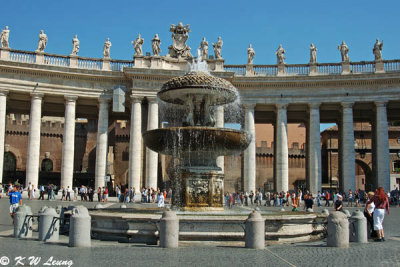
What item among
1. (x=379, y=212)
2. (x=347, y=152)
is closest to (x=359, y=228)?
(x=379, y=212)

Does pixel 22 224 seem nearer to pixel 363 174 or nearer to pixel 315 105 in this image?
pixel 315 105

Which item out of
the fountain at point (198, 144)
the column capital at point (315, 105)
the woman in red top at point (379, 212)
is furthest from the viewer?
the column capital at point (315, 105)

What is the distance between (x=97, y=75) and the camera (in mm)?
42188

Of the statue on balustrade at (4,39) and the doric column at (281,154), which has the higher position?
the statue on balustrade at (4,39)

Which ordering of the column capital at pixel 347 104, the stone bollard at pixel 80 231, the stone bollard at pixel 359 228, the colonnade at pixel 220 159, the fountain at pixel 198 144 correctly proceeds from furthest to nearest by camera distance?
1. the column capital at pixel 347 104
2. the colonnade at pixel 220 159
3. the fountain at pixel 198 144
4. the stone bollard at pixel 359 228
5. the stone bollard at pixel 80 231

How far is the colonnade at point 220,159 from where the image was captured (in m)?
40.9

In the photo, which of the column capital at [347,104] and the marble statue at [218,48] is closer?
the column capital at [347,104]

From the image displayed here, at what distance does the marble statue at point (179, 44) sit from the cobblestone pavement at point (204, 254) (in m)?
32.3

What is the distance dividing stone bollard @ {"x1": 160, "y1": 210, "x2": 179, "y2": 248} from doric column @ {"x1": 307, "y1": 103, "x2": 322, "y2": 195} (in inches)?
1222

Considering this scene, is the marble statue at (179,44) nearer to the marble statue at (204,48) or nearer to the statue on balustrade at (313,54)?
the marble statue at (204,48)

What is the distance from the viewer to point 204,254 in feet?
38.4

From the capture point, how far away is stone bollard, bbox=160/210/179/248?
1243 cm

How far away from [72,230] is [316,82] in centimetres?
3378

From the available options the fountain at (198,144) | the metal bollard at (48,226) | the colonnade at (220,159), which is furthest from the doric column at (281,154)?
the metal bollard at (48,226)
